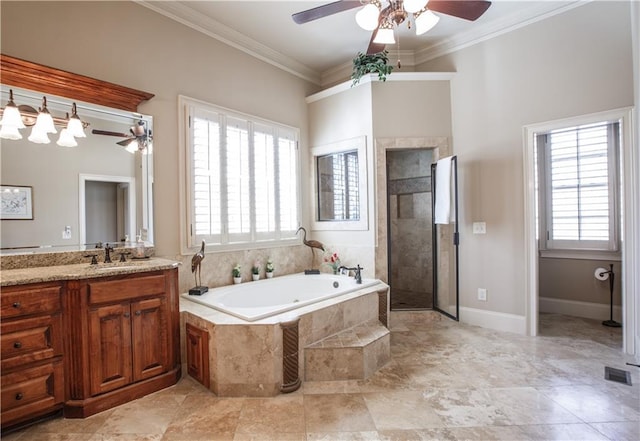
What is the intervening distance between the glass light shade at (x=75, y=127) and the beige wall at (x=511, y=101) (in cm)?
365

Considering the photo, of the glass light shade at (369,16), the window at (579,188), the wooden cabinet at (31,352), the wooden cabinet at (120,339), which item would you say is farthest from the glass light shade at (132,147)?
the window at (579,188)

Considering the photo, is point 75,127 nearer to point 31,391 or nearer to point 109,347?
point 109,347

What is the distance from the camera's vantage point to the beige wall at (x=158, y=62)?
227 cm

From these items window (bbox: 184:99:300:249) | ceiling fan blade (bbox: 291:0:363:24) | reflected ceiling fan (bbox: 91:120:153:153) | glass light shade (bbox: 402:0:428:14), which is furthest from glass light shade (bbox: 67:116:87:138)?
glass light shade (bbox: 402:0:428:14)

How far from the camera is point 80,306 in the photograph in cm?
190

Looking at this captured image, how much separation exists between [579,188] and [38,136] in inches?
213

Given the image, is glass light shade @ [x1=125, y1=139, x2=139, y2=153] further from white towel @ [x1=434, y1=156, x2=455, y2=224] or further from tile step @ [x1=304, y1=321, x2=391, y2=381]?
white towel @ [x1=434, y1=156, x2=455, y2=224]

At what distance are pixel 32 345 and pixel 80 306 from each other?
29 cm

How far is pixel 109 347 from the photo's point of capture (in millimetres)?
2002

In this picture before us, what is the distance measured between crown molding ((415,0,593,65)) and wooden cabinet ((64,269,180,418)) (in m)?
3.78

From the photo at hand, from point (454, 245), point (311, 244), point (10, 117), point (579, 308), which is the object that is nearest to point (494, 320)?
point (454, 245)

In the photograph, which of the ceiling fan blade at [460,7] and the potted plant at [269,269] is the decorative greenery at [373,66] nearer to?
the ceiling fan blade at [460,7]

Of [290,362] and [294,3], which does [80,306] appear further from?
[294,3]

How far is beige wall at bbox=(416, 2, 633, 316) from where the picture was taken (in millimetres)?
2762
